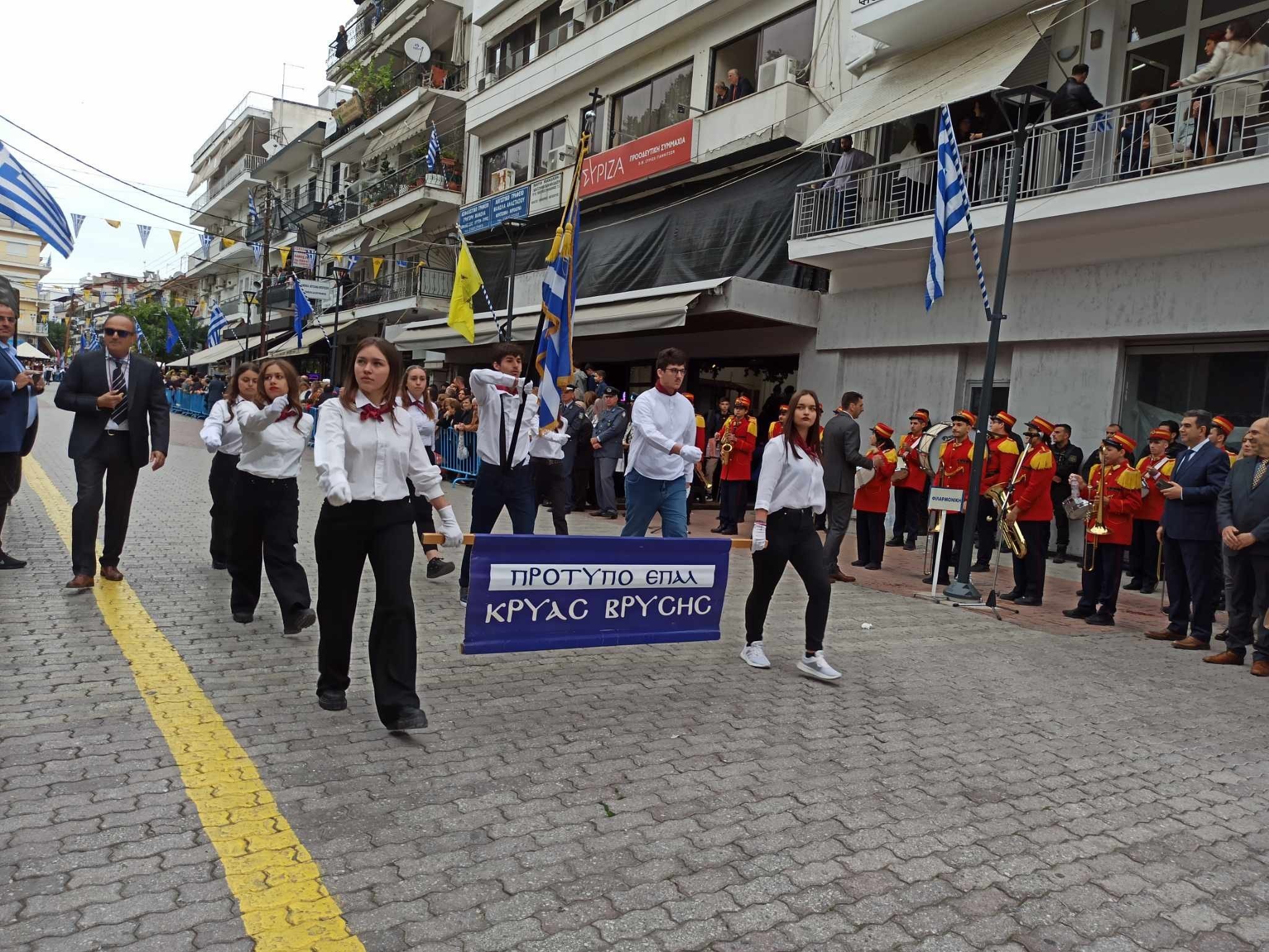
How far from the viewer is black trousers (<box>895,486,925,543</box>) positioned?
42.2 feet

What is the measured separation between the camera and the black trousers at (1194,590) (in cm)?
767

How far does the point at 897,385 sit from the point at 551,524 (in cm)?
618

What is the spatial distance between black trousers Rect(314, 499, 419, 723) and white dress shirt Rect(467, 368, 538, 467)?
251 cm

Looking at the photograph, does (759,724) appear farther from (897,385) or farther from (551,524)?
(897,385)

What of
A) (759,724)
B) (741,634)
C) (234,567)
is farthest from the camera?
(741,634)

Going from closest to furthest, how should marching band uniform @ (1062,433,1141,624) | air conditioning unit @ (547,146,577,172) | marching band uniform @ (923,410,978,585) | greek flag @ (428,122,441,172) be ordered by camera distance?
marching band uniform @ (1062,433,1141,624), marching band uniform @ (923,410,978,585), air conditioning unit @ (547,146,577,172), greek flag @ (428,122,441,172)

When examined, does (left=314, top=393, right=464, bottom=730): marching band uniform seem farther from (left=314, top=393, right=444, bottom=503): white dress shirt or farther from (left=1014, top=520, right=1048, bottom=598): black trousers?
(left=1014, top=520, right=1048, bottom=598): black trousers

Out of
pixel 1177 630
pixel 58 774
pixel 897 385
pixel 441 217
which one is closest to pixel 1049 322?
pixel 897 385

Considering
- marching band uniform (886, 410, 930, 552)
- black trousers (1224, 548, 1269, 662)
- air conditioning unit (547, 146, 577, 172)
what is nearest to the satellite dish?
air conditioning unit (547, 146, 577, 172)

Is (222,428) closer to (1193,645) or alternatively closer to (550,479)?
(550,479)

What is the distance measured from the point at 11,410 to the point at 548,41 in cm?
2044

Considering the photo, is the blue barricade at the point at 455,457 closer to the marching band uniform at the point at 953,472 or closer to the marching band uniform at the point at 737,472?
the marching band uniform at the point at 737,472

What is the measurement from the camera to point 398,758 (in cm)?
399

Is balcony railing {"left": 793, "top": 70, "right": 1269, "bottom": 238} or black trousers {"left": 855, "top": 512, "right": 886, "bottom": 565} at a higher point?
balcony railing {"left": 793, "top": 70, "right": 1269, "bottom": 238}
